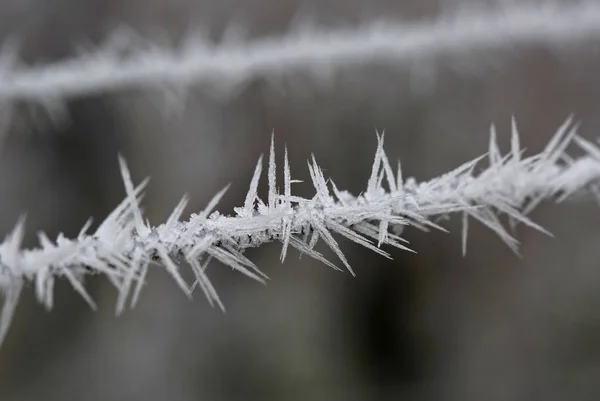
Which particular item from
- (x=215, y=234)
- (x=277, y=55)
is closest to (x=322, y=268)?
(x=277, y=55)

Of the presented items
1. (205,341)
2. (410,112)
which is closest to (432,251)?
(410,112)

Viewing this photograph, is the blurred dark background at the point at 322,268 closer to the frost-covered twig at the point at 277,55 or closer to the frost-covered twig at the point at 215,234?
the frost-covered twig at the point at 277,55

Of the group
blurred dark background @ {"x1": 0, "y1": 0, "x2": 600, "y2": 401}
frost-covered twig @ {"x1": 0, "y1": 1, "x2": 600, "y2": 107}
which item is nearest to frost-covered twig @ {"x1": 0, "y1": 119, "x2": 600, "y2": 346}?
frost-covered twig @ {"x1": 0, "y1": 1, "x2": 600, "y2": 107}

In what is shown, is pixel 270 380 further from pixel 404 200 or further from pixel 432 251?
pixel 404 200

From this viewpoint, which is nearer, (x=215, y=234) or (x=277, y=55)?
(x=215, y=234)

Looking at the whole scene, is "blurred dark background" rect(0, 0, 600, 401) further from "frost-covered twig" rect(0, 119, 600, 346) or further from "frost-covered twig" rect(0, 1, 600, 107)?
"frost-covered twig" rect(0, 119, 600, 346)

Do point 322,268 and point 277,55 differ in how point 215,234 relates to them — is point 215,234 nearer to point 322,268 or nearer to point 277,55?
point 277,55
